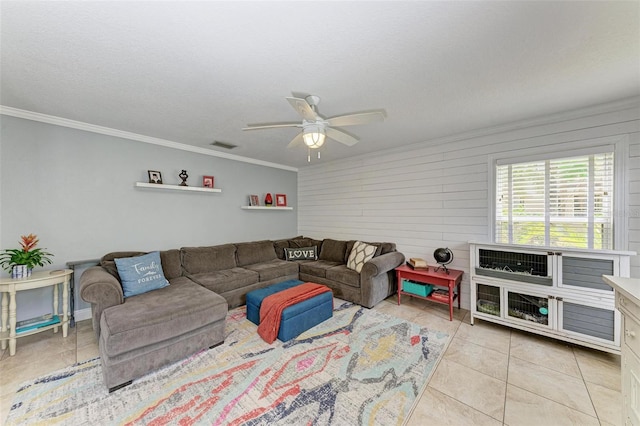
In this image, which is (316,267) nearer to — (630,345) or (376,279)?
(376,279)

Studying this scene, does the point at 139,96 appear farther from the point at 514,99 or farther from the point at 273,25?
the point at 514,99

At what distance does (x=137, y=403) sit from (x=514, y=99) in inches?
173

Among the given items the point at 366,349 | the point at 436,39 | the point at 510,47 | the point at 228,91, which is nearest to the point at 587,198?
the point at 510,47

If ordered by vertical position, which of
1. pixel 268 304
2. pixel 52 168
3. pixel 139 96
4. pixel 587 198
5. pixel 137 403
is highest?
pixel 139 96

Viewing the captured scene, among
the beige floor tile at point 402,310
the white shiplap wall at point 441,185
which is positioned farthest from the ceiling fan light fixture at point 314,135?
the beige floor tile at point 402,310

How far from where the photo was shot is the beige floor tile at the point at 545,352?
228cm

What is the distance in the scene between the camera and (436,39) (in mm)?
1644

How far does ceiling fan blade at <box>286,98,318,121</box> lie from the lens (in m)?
1.94

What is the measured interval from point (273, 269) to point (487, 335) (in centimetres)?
312

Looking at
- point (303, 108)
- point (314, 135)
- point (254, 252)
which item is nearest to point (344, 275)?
point (254, 252)

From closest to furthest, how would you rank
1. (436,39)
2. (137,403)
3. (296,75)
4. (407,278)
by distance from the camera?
(436,39), (137,403), (296,75), (407,278)

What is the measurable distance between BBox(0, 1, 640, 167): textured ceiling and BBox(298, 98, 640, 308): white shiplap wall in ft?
0.95

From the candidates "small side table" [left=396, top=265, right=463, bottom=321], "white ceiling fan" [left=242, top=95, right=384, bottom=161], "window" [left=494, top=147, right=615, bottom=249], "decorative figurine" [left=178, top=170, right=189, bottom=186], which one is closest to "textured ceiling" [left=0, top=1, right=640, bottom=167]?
"white ceiling fan" [left=242, top=95, right=384, bottom=161]

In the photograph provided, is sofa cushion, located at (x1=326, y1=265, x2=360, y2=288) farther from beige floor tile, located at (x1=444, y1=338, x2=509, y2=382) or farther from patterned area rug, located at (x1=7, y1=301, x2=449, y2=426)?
beige floor tile, located at (x1=444, y1=338, x2=509, y2=382)
